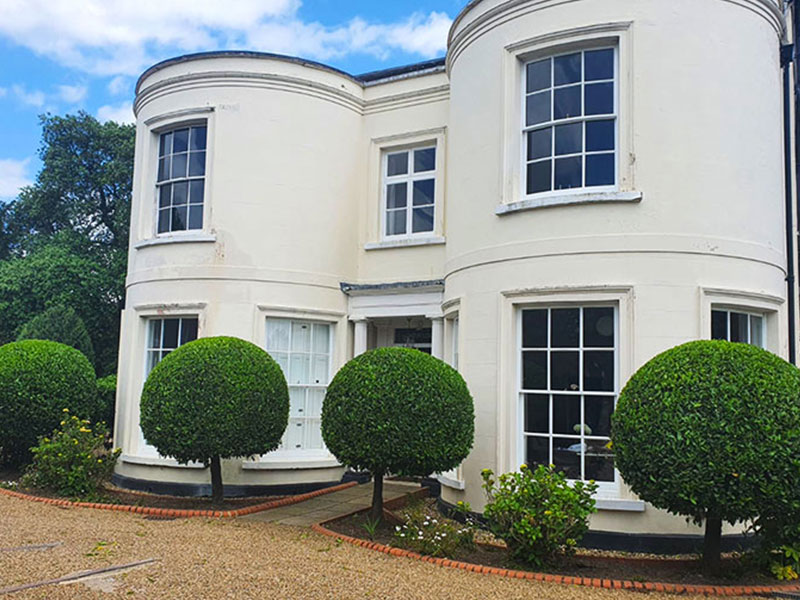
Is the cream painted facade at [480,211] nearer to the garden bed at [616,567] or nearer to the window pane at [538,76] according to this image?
the window pane at [538,76]

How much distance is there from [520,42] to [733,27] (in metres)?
2.55

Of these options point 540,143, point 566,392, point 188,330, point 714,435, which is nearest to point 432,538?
point 566,392

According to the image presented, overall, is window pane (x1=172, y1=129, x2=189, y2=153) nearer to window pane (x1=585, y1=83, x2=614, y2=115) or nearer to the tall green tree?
window pane (x1=585, y1=83, x2=614, y2=115)

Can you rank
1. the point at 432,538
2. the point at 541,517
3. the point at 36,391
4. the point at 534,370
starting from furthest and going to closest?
the point at 36,391 → the point at 534,370 → the point at 432,538 → the point at 541,517

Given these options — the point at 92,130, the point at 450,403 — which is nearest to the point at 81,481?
the point at 450,403

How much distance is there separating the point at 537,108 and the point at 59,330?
562 inches

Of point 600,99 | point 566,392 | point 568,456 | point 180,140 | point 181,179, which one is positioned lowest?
point 568,456

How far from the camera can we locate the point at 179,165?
1238cm

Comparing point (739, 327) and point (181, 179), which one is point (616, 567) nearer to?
point (739, 327)

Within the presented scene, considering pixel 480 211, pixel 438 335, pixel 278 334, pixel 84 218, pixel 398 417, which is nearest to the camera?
pixel 398 417

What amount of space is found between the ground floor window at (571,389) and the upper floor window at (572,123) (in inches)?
66.4

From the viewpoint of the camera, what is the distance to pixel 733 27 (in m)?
8.70

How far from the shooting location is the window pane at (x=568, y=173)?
8852 millimetres

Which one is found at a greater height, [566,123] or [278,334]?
[566,123]
